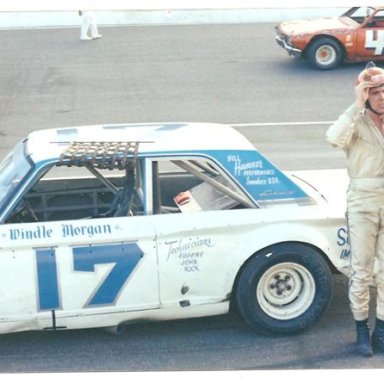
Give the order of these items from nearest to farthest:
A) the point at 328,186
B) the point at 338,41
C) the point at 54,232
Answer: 1. the point at 54,232
2. the point at 328,186
3. the point at 338,41

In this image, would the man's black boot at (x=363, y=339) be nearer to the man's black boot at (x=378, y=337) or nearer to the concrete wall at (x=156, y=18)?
the man's black boot at (x=378, y=337)

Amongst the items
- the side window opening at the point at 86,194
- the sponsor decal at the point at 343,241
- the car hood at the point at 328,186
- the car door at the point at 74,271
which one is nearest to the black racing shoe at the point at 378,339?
the sponsor decal at the point at 343,241

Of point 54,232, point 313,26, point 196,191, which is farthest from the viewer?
point 313,26

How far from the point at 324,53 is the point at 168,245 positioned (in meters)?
10.8

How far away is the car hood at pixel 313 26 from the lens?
1434 cm

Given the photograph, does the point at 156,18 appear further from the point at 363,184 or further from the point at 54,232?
the point at 363,184

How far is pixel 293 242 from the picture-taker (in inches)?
181

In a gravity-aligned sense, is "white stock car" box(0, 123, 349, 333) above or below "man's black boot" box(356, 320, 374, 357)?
above

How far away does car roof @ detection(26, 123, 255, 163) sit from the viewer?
4691 mm

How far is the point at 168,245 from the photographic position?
4.44 metres

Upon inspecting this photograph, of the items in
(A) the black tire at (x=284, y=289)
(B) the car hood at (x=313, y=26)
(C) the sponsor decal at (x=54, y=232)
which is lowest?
(A) the black tire at (x=284, y=289)

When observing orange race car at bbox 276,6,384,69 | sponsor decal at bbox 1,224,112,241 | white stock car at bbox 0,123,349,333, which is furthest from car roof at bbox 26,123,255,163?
orange race car at bbox 276,6,384,69

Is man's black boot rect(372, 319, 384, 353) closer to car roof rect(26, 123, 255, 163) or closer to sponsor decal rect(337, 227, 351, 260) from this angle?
sponsor decal rect(337, 227, 351, 260)

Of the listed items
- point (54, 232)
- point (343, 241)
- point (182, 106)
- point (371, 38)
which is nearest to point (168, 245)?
point (54, 232)
